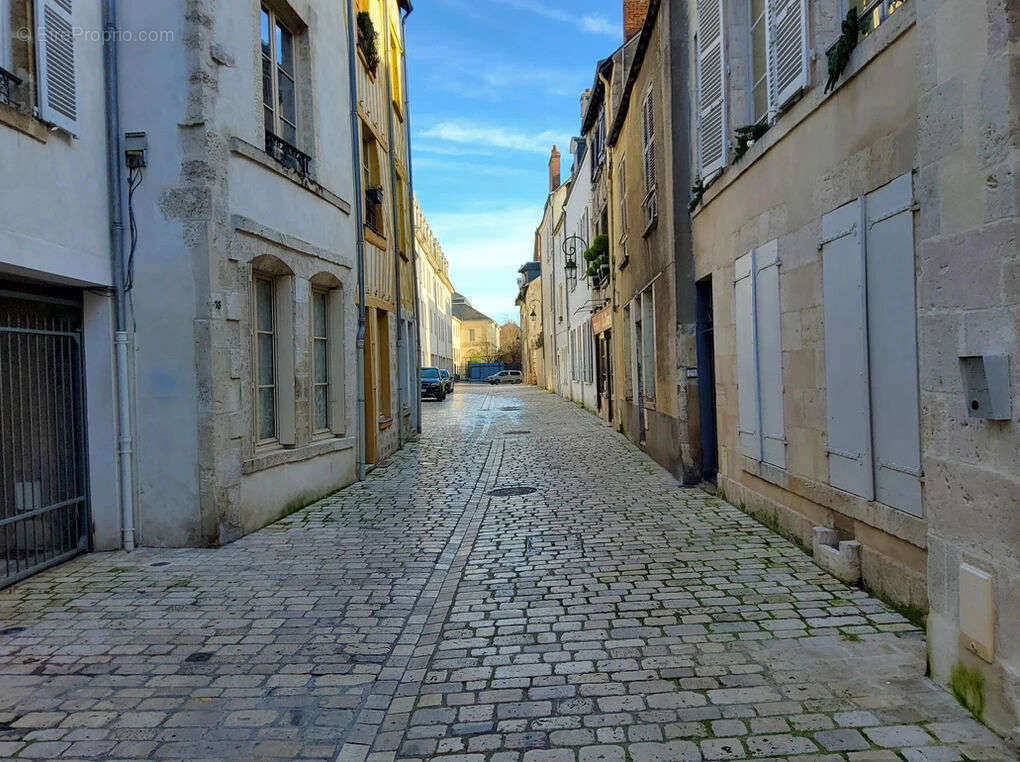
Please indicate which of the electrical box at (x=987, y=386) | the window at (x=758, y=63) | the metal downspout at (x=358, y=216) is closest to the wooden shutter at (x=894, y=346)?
the electrical box at (x=987, y=386)

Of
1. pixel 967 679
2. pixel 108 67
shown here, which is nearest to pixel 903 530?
pixel 967 679

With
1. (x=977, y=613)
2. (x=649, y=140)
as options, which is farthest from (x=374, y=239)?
(x=977, y=613)

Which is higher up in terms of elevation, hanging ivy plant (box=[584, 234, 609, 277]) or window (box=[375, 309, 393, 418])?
hanging ivy plant (box=[584, 234, 609, 277])

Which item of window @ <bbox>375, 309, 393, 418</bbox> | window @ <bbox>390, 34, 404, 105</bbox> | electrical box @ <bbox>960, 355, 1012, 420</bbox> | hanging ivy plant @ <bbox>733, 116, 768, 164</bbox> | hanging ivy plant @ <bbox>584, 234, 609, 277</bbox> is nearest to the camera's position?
electrical box @ <bbox>960, 355, 1012, 420</bbox>

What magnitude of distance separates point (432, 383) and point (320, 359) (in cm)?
2274

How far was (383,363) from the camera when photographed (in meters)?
12.9

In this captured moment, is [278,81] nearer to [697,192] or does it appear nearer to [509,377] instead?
[697,192]

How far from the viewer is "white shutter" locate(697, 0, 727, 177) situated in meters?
7.56

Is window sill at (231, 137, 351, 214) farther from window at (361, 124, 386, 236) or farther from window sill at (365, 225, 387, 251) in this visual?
window at (361, 124, 386, 236)

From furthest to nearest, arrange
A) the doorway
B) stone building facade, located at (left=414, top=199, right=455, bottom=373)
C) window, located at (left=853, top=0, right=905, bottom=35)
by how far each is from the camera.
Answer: stone building facade, located at (left=414, top=199, right=455, bottom=373) < the doorway < window, located at (left=853, top=0, right=905, bottom=35)

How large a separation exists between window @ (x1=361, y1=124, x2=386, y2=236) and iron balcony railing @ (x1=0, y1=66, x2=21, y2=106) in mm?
6401

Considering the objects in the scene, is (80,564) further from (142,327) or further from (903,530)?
(903,530)

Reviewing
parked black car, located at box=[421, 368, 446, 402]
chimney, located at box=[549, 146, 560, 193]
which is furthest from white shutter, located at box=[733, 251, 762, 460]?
chimney, located at box=[549, 146, 560, 193]

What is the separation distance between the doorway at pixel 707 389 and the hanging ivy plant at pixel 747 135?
2193mm
